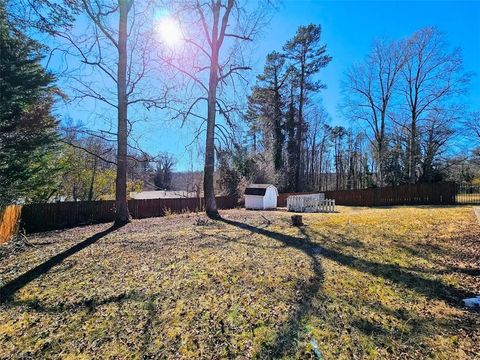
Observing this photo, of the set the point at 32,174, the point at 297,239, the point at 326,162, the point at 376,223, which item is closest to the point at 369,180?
the point at 326,162

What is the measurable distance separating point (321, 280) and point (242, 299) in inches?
51.7

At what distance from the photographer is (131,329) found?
9.46ft

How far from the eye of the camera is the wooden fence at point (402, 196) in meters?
17.1

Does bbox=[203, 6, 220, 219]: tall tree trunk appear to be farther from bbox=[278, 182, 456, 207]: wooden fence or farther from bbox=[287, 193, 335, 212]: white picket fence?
bbox=[278, 182, 456, 207]: wooden fence

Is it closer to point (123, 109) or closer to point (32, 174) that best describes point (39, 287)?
point (123, 109)

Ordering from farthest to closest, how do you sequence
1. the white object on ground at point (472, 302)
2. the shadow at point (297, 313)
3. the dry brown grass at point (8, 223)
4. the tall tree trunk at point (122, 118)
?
the tall tree trunk at point (122, 118) < the dry brown grass at point (8, 223) < the white object on ground at point (472, 302) < the shadow at point (297, 313)

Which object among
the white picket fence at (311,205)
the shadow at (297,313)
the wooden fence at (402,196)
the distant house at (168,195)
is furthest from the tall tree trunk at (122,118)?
the wooden fence at (402,196)

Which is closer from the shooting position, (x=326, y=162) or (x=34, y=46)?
(x=34, y=46)

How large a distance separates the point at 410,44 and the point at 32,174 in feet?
88.4

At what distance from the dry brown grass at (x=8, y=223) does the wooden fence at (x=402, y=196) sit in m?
17.4

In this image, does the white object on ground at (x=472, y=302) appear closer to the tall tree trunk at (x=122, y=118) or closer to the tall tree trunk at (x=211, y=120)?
the tall tree trunk at (x=211, y=120)

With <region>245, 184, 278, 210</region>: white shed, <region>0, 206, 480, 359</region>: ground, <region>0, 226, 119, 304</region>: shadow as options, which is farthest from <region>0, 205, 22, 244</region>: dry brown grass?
<region>245, 184, 278, 210</region>: white shed

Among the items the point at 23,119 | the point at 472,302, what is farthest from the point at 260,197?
the point at 472,302

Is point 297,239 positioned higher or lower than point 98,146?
lower
